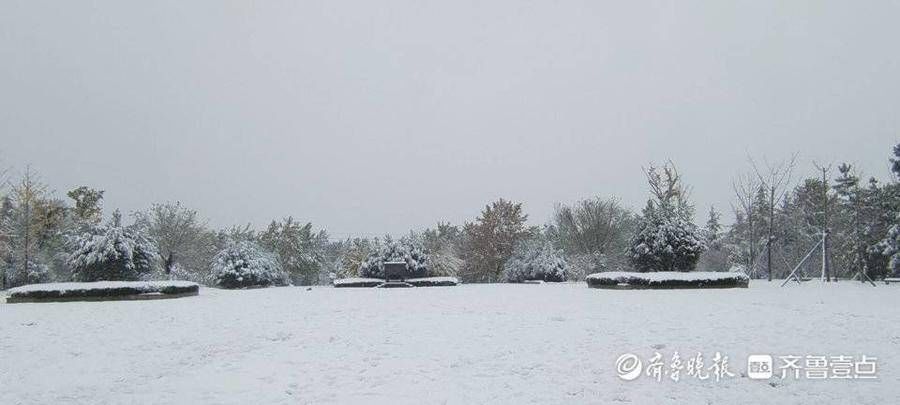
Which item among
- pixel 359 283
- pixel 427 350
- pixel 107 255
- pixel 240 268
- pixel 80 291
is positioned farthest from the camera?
pixel 359 283

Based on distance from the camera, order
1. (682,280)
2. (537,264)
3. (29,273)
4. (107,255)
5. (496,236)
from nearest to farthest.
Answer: (682,280) → (107,255) → (29,273) → (537,264) → (496,236)

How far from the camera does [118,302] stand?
1775cm

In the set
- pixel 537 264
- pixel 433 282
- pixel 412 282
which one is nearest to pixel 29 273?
pixel 412 282

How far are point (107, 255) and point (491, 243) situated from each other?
26803 mm

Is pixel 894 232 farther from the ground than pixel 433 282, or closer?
farther from the ground

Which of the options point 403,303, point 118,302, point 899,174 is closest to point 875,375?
point 403,303

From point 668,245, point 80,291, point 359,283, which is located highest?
point 668,245

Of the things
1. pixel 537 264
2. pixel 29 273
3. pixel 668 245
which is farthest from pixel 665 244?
pixel 29 273

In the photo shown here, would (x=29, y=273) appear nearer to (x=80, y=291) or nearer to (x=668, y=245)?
(x=80, y=291)

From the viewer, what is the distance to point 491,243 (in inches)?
1663

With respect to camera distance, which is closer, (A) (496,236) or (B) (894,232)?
(B) (894,232)

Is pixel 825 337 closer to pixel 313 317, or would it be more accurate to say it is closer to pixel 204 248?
pixel 313 317

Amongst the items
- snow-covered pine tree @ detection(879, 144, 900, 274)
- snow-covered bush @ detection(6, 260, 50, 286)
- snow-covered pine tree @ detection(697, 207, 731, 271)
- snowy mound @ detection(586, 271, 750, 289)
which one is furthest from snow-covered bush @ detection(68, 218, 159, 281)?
snow-covered pine tree @ detection(697, 207, 731, 271)

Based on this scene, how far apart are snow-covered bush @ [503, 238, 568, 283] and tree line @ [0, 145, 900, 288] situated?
83 millimetres
